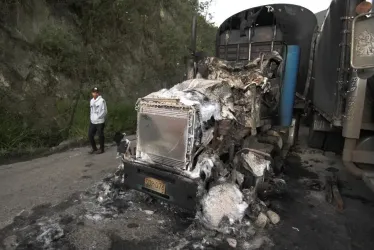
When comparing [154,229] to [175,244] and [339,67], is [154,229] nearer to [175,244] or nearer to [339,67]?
[175,244]

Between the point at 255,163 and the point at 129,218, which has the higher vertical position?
the point at 255,163

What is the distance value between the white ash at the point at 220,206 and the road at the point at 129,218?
0.18m

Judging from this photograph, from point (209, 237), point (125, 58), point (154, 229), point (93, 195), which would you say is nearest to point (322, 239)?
point (209, 237)

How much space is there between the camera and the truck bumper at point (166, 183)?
3410 mm

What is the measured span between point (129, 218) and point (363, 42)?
3.19 meters

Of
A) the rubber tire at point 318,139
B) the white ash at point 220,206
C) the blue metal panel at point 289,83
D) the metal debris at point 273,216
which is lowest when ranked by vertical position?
the metal debris at point 273,216

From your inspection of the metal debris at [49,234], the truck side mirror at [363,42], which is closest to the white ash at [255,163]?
the truck side mirror at [363,42]

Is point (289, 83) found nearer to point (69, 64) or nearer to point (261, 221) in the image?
point (261, 221)

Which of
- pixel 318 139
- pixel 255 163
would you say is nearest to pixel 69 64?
pixel 255 163

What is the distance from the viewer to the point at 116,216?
147 inches

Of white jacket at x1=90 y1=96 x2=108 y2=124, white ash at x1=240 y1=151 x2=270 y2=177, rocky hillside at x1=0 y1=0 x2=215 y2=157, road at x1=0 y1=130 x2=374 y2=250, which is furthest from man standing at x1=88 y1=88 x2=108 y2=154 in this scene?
white ash at x1=240 y1=151 x2=270 y2=177

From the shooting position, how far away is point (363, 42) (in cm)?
224

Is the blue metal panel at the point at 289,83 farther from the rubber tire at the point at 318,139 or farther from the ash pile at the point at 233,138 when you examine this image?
the rubber tire at the point at 318,139

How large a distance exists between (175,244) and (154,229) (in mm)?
407
